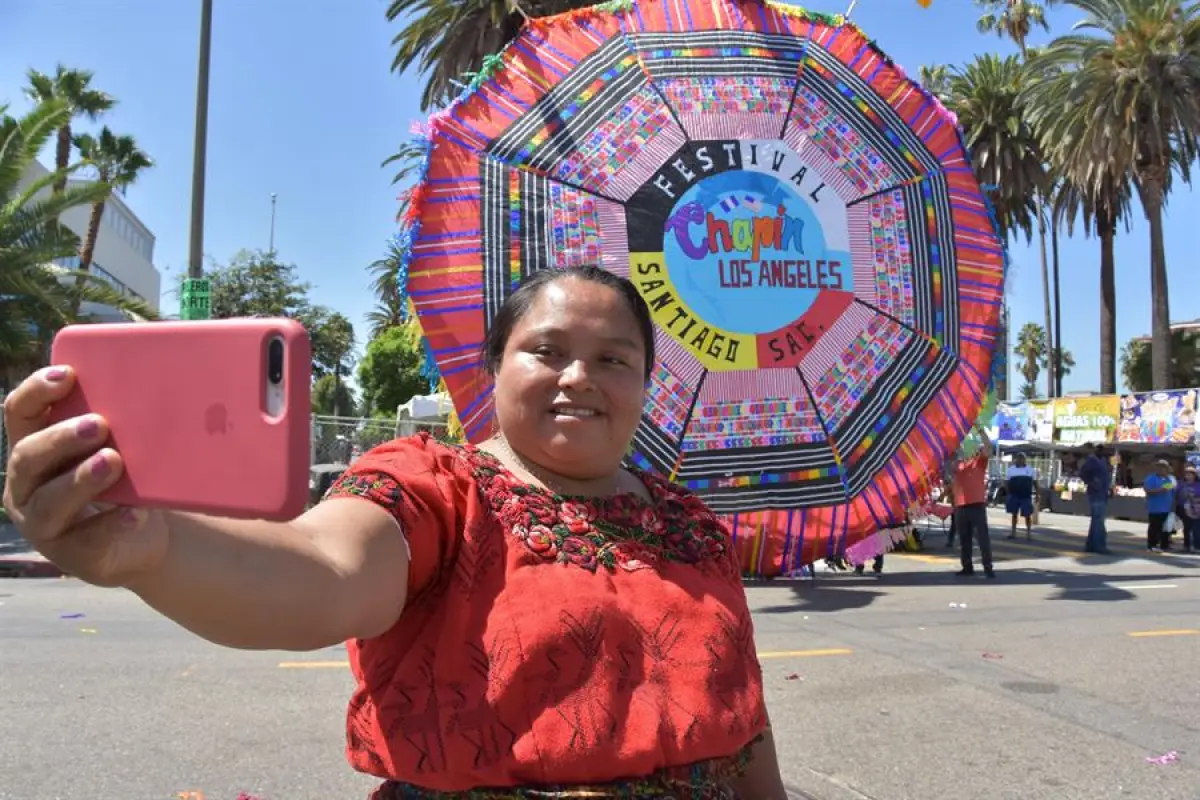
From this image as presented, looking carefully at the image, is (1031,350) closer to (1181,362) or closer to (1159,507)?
(1181,362)

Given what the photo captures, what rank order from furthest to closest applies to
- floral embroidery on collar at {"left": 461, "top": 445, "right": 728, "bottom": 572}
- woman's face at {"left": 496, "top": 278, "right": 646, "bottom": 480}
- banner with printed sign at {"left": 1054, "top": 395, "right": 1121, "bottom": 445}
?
banner with printed sign at {"left": 1054, "top": 395, "right": 1121, "bottom": 445} < woman's face at {"left": 496, "top": 278, "right": 646, "bottom": 480} < floral embroidery on collar at {"left": 461, "top": 445, "right": 728, "bottom": 572}

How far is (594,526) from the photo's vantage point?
1.55 metres

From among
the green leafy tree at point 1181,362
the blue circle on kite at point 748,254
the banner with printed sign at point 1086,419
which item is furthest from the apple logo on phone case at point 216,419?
the green leafy tree at point 1181,362

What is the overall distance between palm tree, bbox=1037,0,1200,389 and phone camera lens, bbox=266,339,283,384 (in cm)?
2588

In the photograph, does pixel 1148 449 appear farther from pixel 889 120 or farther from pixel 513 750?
pixel 513 750

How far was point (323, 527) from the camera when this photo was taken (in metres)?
1.22

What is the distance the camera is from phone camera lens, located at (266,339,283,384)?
86cm

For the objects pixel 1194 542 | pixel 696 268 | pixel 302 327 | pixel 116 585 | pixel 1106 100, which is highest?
pixel 1106 100

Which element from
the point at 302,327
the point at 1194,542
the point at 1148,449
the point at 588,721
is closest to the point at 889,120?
the point at 588,721

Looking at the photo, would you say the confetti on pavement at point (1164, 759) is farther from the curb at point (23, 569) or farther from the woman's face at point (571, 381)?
the curb at point (23, 569)

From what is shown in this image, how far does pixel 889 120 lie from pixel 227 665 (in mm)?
4767

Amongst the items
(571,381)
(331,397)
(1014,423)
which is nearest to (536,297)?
(571,381)

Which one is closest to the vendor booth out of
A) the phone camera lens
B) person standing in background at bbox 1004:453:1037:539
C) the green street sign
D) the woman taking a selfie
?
person standing in background at bbox 1004:453:1037:539

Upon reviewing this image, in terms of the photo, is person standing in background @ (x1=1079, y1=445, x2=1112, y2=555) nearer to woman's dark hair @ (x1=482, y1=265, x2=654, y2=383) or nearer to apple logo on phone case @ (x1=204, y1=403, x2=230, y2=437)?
woman's dark hair @ (x1=482, y1=265, x2=654, y2=383)
